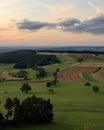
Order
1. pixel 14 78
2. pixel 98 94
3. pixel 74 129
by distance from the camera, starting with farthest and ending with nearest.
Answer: pixel 14 78 < pixel 98 94 < pixel 74 129

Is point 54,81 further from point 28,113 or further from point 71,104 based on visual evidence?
point 28,113

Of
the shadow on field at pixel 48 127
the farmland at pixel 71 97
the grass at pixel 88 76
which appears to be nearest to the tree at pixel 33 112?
the farmland at pixel 71 97

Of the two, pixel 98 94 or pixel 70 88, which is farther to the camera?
pixel 70 88

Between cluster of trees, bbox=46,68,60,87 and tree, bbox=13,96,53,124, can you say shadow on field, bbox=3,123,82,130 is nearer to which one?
tree, bbox=13,96,53,124

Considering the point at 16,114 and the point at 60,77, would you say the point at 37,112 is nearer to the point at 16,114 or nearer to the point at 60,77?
the point at 16,114

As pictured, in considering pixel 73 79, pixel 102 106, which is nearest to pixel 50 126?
pixel 102 106

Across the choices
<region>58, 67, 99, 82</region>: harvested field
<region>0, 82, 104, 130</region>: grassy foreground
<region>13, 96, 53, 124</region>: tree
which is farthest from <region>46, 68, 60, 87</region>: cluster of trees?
<region>13, 96, 53, 124</region>: tree
